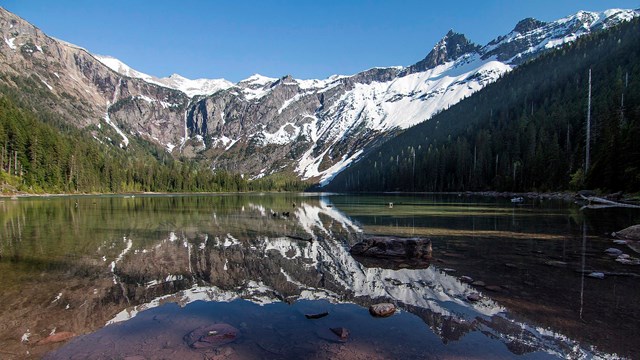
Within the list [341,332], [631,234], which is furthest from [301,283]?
[631,234]

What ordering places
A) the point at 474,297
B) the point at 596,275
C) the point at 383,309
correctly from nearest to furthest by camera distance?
the point at 383,309 → the point at 474,297 → the point at 596,275

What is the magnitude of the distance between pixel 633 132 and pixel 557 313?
185 feet

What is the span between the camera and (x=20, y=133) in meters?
105

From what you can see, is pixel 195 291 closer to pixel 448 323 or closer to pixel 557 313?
pixel 448 323

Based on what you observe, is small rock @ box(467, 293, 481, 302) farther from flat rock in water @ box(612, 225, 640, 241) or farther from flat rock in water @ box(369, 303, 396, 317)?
flat rock in water @ box(612, 225, 640, 241)

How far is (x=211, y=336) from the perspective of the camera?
8734mm

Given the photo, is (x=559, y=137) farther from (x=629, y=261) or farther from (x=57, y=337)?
(x=57, y=337)

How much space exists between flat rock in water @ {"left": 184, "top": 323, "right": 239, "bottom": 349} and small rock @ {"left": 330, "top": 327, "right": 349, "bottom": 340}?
2.53 m

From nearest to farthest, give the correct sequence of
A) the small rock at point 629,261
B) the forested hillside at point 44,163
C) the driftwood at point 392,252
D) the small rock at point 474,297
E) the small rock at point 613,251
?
the small rock at point 474,297, the small rock at point 629,261, the small rock at point 613,251, the driftwood at point 392,252, the forested hillside at point 44,163

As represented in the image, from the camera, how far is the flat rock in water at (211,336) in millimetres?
8289

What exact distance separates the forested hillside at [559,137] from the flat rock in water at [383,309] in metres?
53.6

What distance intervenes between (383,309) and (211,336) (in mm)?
4868

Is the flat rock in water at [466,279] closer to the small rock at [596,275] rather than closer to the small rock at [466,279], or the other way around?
the small rock at [466,279]

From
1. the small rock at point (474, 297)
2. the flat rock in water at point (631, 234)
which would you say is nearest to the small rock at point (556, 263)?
the small rock at point (474, 297)
